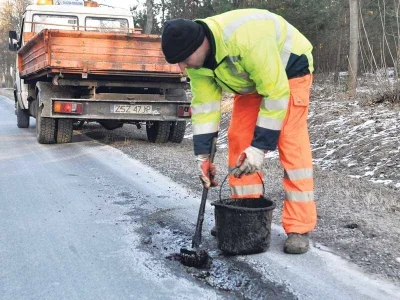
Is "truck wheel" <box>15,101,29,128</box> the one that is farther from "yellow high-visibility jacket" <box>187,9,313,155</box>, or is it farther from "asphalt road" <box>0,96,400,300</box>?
"yellow high-visibility jacket" <box>187,9,313,155</box>

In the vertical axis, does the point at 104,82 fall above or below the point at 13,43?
below

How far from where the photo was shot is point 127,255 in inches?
134

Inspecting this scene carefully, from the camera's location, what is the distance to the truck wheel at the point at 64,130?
8.69 metres

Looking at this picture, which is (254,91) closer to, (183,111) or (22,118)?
(183,111)

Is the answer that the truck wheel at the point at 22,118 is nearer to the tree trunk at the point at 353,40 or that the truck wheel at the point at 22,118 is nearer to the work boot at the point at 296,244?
the tree trunk at the point at 353,40

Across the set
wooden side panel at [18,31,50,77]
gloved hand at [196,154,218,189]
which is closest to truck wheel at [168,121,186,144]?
wooden side panel at [18,31,50,77]

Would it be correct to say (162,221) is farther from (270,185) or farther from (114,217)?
(270,185)

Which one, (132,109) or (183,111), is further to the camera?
(183,111)

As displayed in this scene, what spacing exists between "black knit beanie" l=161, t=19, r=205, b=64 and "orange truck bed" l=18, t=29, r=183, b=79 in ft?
17.2

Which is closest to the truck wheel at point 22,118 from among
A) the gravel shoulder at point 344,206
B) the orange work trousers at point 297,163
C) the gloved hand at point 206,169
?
the gravel shoulder at point 344,206

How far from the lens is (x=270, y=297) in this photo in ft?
8.98

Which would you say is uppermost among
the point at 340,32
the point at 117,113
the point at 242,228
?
the point at 340,32

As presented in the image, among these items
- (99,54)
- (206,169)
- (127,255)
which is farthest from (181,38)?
(99,54)

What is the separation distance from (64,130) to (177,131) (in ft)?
6.49
